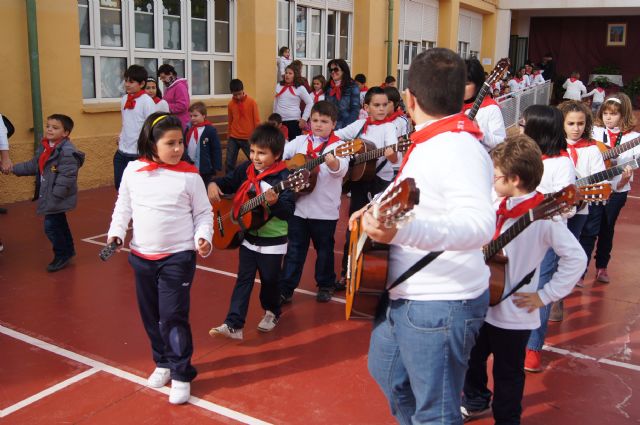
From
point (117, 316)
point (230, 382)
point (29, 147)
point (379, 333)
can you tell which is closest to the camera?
point (379, 333)

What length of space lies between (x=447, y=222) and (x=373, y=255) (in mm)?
394

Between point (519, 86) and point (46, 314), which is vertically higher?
point (519, 86)

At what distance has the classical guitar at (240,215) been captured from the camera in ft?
13.6

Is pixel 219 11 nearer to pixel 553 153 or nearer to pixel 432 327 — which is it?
pixel 553 153

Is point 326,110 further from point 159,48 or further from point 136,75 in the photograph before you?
point 159,48

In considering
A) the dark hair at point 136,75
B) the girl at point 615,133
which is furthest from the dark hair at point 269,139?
the dark hair at point 136,75

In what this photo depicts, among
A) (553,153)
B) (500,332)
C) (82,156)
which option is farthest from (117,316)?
(553,153)

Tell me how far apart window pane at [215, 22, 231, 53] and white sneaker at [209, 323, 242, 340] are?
29.1 feet

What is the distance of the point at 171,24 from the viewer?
11.2 m

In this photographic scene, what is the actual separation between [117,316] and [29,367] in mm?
905

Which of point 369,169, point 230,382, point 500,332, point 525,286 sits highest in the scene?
point 369,169

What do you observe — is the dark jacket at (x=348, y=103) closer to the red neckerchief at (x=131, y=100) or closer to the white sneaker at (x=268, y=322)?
the red neckerchief at (x=131, y=100)

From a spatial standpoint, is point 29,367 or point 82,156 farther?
point 82,156

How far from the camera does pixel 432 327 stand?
7.15 ft
